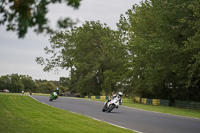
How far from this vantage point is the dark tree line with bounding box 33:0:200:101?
36.7 meters

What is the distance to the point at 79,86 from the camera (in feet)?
270

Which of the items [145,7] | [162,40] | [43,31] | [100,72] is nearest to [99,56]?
[100,72]

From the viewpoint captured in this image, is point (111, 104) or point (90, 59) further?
point (90, 59)

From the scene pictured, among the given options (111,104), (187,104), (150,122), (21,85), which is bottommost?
(150,122)

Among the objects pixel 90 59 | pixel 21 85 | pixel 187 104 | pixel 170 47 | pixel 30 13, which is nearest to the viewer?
pixel 30 13

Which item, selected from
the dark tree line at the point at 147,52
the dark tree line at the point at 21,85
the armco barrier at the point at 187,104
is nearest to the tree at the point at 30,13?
the dark tree line at the point at 147,52

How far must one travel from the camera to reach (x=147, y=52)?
127 ft

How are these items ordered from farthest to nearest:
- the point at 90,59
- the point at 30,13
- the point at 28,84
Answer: the point at 28,84 → the point at 90,59 → the point at 30,13

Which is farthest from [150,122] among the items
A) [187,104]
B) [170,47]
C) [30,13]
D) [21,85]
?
[21,85]

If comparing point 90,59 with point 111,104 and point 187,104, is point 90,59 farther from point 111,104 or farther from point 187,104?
point 111,104

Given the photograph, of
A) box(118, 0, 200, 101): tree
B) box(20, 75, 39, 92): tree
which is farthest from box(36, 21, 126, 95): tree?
box(20, 75, 39, 92): tree

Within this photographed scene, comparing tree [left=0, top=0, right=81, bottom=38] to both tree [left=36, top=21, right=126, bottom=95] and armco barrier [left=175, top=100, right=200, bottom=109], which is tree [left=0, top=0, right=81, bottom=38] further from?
tree [left=36, top=21, right=126, bottom=95]

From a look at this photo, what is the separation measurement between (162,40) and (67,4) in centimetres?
3390

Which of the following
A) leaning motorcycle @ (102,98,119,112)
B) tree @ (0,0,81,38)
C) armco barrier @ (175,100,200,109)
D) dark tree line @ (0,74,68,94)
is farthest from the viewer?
dark tree line @ (0,74,68,94)
